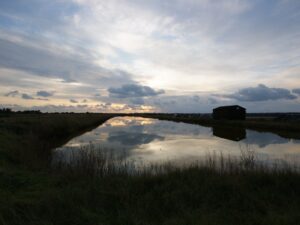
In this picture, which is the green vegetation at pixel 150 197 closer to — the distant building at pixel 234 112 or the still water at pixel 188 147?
the still water at pixel 188 147

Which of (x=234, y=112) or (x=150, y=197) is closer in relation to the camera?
(x=150, y=197)

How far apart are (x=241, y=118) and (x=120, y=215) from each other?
5039 cm

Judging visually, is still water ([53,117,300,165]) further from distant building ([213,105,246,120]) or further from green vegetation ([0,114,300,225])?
distant building ([213,105,246,120])

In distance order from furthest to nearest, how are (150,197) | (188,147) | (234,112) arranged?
(234,112)
(188,147)
(150,197)

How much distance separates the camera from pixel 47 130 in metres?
24.2

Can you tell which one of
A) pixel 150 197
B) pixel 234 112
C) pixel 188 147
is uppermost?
pixel 234 112

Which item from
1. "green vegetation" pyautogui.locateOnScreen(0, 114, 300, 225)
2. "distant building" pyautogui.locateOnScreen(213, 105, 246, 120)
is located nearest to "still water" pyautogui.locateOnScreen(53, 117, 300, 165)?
"green vegetation" pyautogui.locateOnScreen(0, 114, 300, 225)

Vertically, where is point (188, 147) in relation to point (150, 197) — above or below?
below

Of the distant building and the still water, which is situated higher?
the distant building

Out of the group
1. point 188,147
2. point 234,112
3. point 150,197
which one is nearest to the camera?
point 150,197

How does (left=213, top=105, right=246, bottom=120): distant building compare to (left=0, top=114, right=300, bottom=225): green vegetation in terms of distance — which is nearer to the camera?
(left=0, top=114, right=300, bottom=225): green vegetation

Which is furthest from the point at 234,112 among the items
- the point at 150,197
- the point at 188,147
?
the point at 150,197

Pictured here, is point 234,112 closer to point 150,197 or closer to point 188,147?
point 188,147

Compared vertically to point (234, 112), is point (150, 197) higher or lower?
lower
